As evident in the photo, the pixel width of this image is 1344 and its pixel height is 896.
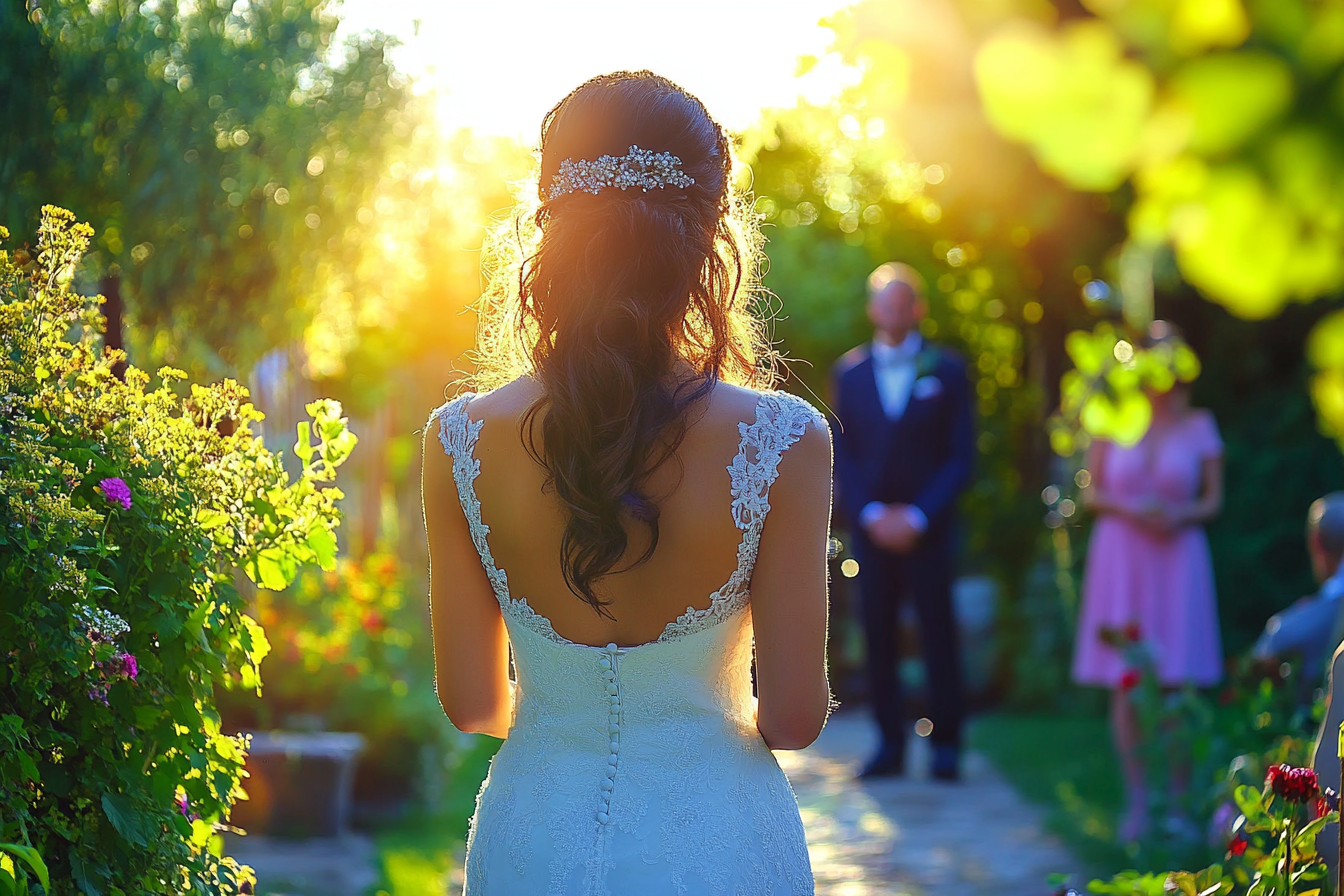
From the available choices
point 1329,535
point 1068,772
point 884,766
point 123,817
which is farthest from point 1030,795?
point 123,817

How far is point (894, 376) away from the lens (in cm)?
708

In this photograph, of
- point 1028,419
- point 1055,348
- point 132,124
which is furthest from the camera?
point 1028,419

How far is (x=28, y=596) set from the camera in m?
1.82

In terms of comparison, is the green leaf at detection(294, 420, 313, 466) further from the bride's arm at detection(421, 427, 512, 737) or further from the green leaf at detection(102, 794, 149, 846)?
the green leaf at detection(102, 794, 149, 846)

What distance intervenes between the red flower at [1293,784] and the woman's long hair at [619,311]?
99 centimetres

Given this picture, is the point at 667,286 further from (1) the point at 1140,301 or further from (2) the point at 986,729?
(2) the point at 986,729

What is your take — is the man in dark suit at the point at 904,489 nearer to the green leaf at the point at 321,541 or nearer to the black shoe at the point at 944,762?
the black shoe at the point at 944,762

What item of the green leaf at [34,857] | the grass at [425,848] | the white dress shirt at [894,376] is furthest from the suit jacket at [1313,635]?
the green leaf at [34,857]

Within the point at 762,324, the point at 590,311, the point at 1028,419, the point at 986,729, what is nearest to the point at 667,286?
the point at 590,311

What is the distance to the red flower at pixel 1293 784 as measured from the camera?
205 cm

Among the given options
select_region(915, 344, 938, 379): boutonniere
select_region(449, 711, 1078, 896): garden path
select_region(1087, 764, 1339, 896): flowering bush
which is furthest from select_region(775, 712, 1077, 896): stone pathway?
select_region(1087, 764, 1339, 896): flowering bush

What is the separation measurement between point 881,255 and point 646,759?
11.9m

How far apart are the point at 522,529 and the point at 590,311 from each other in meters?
0.34

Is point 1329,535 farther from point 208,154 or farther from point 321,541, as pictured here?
point 208,154
